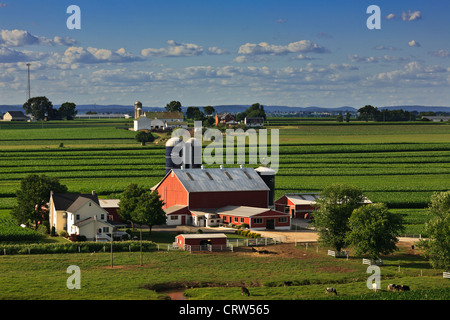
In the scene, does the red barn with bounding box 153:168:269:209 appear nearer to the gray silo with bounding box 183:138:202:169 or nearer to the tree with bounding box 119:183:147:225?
the gray silo with bounding box 183:138:202:169

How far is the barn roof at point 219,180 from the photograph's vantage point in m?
77.6

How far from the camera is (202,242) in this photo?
6028cm

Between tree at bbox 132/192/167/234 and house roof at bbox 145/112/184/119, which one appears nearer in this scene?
tree at bbox 132/192/167/234

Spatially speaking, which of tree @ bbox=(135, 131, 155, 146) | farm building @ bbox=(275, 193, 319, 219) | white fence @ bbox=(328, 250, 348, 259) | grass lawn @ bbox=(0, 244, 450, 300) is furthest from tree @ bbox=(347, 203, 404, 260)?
tree @ bbox=(135, 131, 155, 146)

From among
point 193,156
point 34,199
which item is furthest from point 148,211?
point 193,156

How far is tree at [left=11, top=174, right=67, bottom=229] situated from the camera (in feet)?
226

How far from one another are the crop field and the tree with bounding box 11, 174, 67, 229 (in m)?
11.9

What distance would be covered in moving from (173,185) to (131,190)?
35.7ft

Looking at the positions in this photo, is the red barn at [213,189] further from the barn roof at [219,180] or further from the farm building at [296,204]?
the farm building at [296,204]

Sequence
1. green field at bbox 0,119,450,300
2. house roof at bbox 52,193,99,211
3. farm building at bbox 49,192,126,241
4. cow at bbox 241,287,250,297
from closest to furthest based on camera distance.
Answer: cow at bbox 241,287,250,297 → green field at bbox 0,119,450,300 → farm building at bbox 49,192,126,241 → house roof at bbox 52,193,99,211

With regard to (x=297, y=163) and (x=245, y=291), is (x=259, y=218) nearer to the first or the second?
(x=245, y=291)

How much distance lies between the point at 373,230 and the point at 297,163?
209 ft
